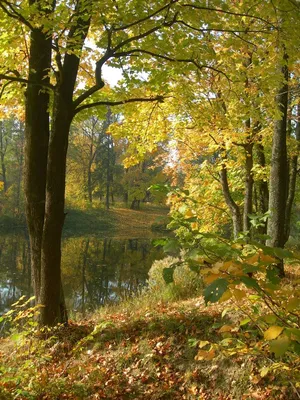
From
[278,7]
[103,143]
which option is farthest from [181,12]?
[103,143]

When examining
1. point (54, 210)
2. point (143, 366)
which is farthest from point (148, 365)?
point (54, 210)

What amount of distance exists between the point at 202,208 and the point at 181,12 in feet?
25.1

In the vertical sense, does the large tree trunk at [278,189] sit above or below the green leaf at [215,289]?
above

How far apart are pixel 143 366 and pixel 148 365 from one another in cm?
6

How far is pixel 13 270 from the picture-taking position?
53.9ft

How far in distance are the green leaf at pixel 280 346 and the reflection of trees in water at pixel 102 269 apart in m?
9.13

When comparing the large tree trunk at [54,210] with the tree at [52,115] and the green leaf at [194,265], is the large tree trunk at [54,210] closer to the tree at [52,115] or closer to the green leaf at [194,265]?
the tree at [52,115]

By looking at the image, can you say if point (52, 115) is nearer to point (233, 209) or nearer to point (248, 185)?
point (248, 185)

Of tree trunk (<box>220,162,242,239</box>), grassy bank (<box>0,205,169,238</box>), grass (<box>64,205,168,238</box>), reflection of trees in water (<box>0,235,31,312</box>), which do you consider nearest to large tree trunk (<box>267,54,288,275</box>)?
tree trunk (<box>220,162,242,239</box>)

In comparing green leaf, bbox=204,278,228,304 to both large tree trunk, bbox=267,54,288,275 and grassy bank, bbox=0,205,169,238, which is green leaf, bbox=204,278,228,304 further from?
grassy bank, bbox=0,205,169,238

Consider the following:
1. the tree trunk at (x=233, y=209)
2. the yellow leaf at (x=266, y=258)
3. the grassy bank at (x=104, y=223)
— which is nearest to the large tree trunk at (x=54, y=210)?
the yellow leaf at (x=266, y=258)

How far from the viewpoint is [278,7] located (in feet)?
14.2

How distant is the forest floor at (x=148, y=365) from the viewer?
10.9 ft

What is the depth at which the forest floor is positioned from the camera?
333cm
